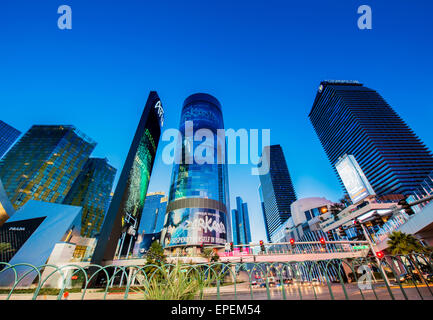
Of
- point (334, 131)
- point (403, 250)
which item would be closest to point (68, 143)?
point (403, 250)

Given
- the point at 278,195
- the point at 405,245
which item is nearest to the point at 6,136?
the point at 405,245

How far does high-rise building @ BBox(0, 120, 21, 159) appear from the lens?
10888 cm

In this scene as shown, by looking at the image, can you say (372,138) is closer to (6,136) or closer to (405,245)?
(405,245)

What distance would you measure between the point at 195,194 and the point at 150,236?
46.9 m

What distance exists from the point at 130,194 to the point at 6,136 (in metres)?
130

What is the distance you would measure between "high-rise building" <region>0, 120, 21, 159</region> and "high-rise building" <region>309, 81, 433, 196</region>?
209 metres

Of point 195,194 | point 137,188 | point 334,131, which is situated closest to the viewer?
point 137,188

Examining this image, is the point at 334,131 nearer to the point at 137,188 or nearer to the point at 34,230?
the point at 137,188

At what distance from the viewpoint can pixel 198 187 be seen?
207 ft

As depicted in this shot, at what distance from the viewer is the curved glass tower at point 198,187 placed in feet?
179

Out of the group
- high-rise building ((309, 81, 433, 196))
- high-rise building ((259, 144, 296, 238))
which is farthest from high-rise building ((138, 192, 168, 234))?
high-rise building ((309, 81, 433, 196))

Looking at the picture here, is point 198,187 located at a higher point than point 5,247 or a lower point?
higher
